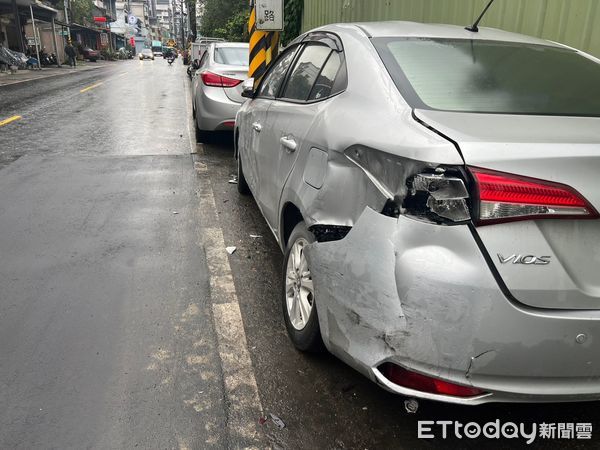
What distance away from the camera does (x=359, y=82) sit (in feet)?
8.34

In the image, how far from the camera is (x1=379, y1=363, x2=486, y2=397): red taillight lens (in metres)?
1.88

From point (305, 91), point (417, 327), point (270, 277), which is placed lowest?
point (270, 277)

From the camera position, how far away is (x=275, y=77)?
4.15 metres

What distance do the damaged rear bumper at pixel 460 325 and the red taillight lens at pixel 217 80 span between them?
6.33 meters

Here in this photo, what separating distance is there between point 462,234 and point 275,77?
2.76 metres

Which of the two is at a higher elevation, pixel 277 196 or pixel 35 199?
pixel 277 196

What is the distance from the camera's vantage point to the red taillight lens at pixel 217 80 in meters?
7.84

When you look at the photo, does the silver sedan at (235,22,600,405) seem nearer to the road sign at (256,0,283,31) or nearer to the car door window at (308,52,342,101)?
the car door window at (308,52,342,101)

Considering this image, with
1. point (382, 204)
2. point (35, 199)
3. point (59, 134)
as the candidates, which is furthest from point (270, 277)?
point (59, 134)

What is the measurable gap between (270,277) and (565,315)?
2.39m

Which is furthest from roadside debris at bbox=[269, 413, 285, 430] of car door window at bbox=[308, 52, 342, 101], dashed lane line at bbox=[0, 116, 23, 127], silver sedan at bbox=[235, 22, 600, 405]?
dashed lane line at bbox=[0, 116, 23, 127]

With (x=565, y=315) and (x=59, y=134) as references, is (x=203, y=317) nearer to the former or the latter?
(x=565, y=315)

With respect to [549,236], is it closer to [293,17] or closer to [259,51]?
[259,51]

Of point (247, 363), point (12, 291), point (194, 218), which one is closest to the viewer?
point (247, 363)
